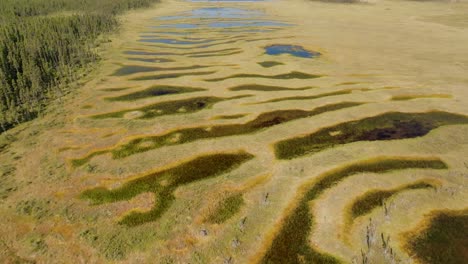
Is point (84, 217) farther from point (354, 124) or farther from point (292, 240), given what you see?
point (354, 124)

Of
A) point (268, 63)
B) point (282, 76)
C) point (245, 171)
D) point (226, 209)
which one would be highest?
point (268, 63)

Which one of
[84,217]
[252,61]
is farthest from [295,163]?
[252,61]

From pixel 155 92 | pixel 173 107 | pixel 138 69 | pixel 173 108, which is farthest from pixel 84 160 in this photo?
pixel 138 69

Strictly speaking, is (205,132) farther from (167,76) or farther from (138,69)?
(138,69)

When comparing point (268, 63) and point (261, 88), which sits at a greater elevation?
point (268, 63)

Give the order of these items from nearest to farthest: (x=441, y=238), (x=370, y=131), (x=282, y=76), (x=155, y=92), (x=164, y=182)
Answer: (x=441, y=238) → (x=164, y=182) → (x=370, y=131) → (x=155, y=92) → (x=282, y=76)

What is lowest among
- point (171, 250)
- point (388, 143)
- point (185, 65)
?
point (171, 250)

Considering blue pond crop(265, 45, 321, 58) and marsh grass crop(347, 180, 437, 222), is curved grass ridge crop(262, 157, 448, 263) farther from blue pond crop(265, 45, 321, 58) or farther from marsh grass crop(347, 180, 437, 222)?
blue pond crop(265, 45, 321, 58)
